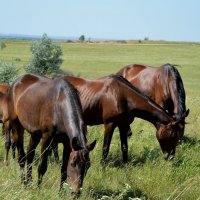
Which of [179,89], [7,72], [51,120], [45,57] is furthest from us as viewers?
[45,57]

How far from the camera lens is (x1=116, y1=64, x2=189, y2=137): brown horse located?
8719 mm

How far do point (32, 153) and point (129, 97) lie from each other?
6.93 feet

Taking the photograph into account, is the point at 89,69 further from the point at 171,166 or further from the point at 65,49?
the point at 171,166

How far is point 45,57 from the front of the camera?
39062 millimetres

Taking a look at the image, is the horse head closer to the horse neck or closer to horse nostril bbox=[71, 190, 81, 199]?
horse nostril bbox=[71, 190, 81, 199]

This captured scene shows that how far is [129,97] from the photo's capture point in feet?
23.8

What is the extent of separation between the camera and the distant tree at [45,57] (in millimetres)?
38625

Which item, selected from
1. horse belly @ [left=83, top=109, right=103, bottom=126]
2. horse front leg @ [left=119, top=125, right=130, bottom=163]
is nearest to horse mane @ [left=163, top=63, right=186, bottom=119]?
horse front leg @ [left=119, top=125, right=130, bottom=163]

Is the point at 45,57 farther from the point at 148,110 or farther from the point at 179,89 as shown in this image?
the point at 148,110

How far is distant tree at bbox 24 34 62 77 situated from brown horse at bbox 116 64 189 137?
2780 cm

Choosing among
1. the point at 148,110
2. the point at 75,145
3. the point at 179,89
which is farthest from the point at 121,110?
the point at 75,145

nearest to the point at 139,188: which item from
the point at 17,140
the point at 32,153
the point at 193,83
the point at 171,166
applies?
the point at 171,166

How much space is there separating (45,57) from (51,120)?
34.2m

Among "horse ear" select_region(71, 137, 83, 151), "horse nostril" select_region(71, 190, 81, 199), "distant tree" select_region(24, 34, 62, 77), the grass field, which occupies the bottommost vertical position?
"distant tree" select_region(24, 34, 62, 77)
